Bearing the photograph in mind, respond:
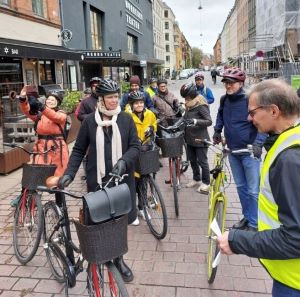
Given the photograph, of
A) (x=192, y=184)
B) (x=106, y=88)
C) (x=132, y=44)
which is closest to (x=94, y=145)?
(x=106, y=88)

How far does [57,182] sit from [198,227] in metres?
2.24

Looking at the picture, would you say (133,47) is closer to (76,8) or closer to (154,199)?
(76,8)

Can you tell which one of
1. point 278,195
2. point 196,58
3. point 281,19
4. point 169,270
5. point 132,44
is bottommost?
point 169,270

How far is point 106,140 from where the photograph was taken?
346cm

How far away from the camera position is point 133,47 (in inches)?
1854

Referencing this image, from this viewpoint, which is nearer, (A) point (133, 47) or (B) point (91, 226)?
(B) point (91, 226)

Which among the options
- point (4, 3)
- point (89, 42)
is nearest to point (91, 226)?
point (4, 3)

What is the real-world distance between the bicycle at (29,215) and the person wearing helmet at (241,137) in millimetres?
2042

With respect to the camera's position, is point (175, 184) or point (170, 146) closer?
point (175, 184)

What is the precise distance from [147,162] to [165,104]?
307cm

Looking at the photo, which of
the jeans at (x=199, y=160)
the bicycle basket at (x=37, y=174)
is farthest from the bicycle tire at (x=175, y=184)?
the bicycle basket at (x=37, y=174)

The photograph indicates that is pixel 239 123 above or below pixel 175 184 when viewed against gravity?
above

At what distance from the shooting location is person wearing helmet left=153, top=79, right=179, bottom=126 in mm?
7312

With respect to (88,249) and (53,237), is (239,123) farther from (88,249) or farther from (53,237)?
(88,249)
